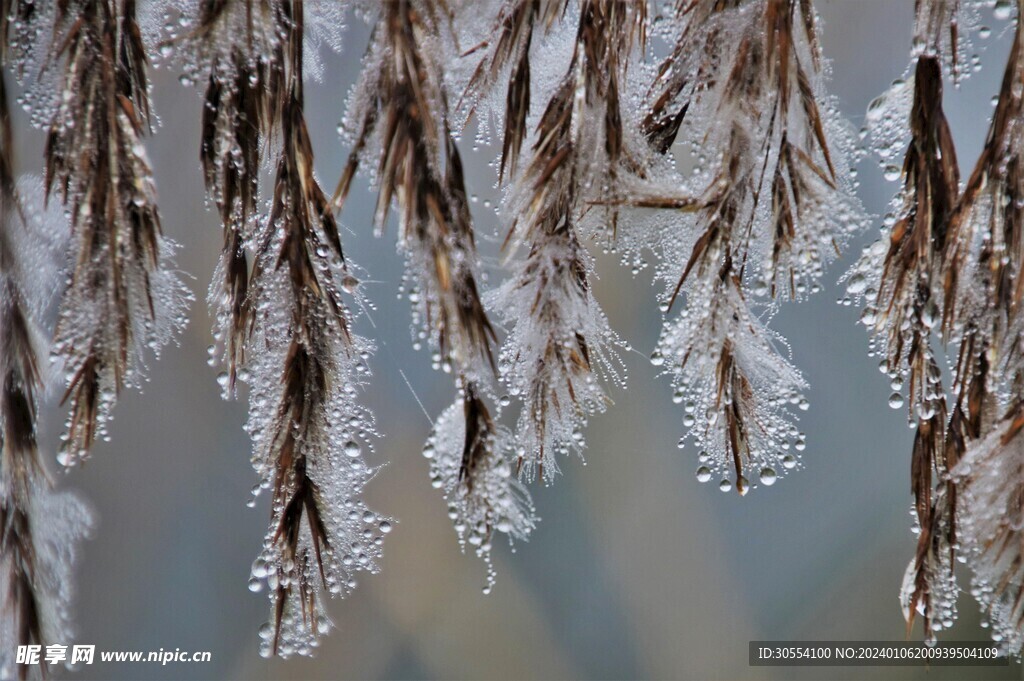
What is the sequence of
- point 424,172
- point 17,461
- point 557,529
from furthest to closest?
point 557,529, point 17,461, point 424,172

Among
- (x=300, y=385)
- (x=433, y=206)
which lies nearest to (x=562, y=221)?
(x=433, y=206)

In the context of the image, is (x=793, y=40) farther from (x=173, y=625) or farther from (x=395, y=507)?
(x=173, y=625)

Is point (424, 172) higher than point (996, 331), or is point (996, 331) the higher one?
point (424, 172)

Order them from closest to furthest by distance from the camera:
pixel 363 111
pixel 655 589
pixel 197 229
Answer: pixel 363 111
pixel 197 229
pixel 655 589

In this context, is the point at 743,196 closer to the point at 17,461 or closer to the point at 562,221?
the point at 562,221

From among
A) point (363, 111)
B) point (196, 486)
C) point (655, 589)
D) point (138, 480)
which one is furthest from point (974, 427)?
point (138, 480)

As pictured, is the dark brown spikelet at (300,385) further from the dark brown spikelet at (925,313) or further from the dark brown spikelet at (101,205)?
the dark brown spikelet at (925,313)

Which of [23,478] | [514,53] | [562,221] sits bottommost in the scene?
[23,478]

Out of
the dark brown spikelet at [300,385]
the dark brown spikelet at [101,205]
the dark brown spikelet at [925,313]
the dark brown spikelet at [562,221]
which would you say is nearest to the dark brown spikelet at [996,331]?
the dark brown spikelet at [925,313]
